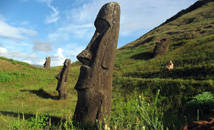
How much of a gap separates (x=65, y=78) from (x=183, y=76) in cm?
976

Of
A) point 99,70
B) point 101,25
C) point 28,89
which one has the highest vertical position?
point 101,25

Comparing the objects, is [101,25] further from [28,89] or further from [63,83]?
[28,89]

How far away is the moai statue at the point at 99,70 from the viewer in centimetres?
561

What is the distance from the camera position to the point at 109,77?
235 inches

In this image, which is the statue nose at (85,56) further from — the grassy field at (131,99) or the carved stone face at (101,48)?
the grassy field at (131,99)

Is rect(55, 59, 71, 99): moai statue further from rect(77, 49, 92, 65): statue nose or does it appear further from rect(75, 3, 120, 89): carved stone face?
rect(77, 49, 92, 65): statue nose

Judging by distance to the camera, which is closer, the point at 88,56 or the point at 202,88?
the point at 88,56

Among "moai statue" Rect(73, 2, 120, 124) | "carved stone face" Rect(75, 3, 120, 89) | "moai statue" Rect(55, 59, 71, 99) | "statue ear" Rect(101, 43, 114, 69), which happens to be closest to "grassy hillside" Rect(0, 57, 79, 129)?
"moai statue" Rect(55, 59, 71, 99)

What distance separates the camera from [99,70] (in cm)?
576

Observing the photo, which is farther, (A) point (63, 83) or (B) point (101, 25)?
(A) point (63, 83)

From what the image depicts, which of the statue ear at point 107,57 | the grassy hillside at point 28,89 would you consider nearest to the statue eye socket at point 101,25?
the statue ear at point 107,57

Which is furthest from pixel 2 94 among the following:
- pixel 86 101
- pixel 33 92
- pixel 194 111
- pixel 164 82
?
pixel 194 111

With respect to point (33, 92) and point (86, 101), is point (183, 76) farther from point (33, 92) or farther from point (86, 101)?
point (33, 92)

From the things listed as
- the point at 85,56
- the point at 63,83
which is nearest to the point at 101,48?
the point at 85,56
